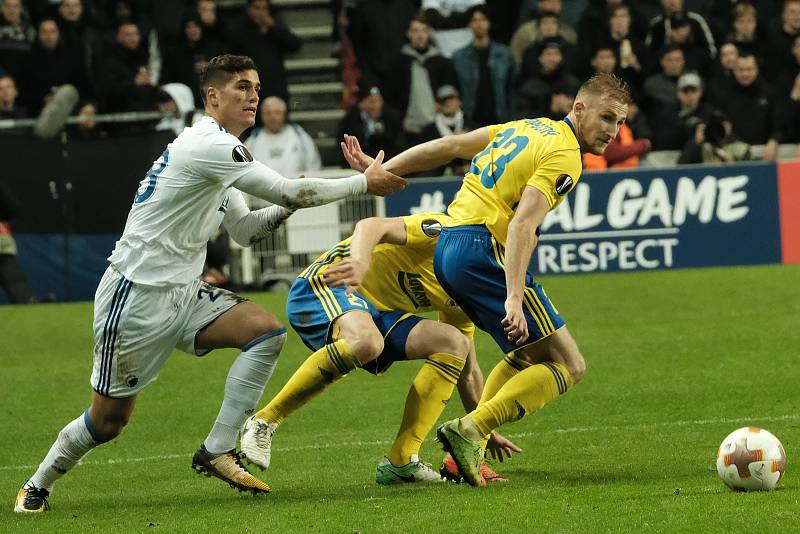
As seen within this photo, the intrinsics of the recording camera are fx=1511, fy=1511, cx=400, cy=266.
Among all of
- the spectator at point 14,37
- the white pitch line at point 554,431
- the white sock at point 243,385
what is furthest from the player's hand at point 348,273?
the spectator at point 14,37

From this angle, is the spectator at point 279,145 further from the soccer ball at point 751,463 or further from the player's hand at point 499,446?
the soccer ball at point 751,463

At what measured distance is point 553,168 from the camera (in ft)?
24.5

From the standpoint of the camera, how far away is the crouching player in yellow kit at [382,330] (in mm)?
7633

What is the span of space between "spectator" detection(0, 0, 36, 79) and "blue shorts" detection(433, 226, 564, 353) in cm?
1282

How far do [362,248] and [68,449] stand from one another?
5.83 feet

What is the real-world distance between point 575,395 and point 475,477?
3466 millimetres

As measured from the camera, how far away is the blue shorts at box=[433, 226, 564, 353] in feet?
24.9

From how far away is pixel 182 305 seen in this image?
297 inches

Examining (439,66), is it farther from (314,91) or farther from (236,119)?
(236,119)

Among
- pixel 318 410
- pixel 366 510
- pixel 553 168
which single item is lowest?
pixel 318 410

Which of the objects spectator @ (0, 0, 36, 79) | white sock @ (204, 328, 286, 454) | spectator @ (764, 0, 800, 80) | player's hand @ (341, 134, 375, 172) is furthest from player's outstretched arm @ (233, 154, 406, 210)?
spectator @ (764, 0, 800, 80)

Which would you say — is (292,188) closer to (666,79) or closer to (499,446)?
(499,446)

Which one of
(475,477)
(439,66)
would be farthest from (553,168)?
(439,66)

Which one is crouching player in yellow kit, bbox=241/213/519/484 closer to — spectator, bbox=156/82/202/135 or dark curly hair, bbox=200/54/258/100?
dark curly hair, bbox=200/54/258/100
